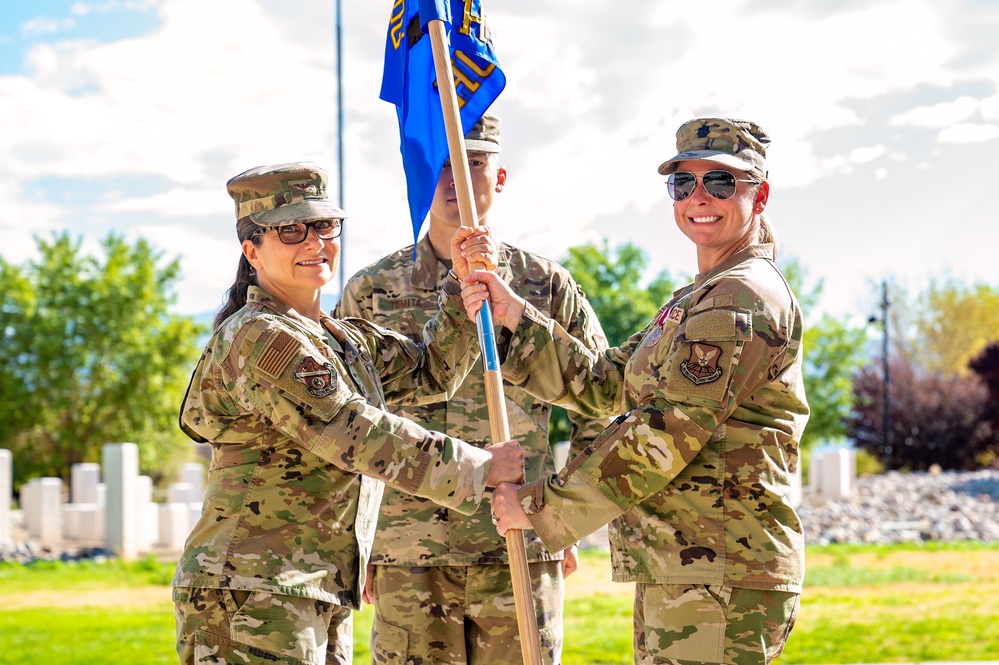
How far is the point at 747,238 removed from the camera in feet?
11.9

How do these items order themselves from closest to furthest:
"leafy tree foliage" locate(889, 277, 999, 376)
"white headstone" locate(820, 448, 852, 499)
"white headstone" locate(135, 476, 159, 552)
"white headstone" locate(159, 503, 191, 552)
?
"white headstone" locate(135, 476, 159, 552), "white headstone" locate(159, 503, 191, 552), "white headstone" locate(820, 448, 852, 499), "leafy tree foliage" locate(889, 277, 999, 376)

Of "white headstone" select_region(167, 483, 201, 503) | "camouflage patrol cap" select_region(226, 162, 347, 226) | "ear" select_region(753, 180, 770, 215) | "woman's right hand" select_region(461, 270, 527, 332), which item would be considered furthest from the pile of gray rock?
"camouflage patrol cap" select_region(226, 162, 347, 226)

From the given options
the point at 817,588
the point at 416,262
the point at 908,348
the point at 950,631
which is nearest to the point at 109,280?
the point at 817,588

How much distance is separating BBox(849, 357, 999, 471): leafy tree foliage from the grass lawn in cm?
2317

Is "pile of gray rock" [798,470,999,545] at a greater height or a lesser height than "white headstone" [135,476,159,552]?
lesser

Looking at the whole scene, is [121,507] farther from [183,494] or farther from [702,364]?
[702,364]

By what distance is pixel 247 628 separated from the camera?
3258mm

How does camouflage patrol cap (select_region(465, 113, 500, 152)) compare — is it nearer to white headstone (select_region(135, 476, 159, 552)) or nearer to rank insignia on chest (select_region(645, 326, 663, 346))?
rank insignia on chest (select_region(645, 326, 663, 346))

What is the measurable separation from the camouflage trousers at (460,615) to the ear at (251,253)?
4.66ft

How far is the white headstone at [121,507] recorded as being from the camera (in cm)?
1612

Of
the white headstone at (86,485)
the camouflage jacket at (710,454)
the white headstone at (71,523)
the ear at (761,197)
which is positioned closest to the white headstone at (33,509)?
the white headstone at (71,523)

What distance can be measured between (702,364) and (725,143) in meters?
0.79

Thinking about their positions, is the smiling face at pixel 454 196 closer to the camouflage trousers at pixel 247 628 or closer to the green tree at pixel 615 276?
the camouflage trousers at pixel 247 628

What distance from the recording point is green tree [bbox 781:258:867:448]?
46.6m
